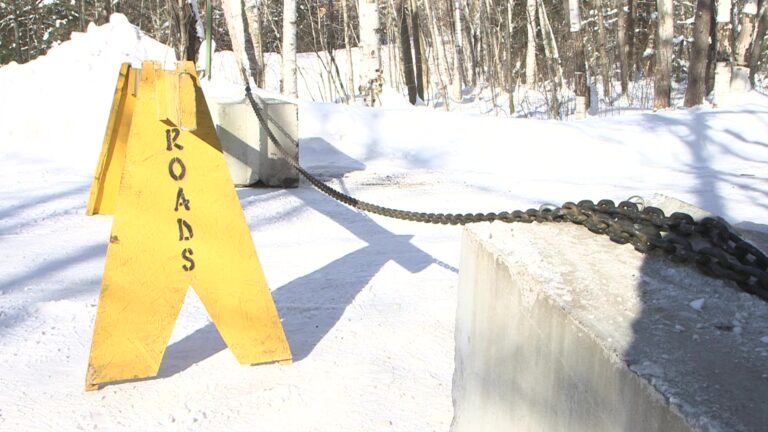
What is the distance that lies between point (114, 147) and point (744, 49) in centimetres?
1266

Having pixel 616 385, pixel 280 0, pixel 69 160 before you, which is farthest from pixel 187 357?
pixel 280 0

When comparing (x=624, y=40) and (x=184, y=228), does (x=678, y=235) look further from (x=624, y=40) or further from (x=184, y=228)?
(x=624, y=40)

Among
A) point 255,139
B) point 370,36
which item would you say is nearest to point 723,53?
point 370,36

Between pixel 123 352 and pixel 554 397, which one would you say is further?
A: pixel 123 352

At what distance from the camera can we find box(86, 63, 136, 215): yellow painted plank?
5.39 m

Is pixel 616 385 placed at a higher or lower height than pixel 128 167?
lower

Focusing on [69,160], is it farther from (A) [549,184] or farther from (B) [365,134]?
(A) [549,184]

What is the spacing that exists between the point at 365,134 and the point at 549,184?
110 inches

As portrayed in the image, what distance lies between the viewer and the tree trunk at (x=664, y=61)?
18609mm

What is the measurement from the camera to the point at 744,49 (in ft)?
46.8

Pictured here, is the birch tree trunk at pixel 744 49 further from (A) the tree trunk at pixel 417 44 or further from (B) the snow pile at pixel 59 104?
(B) the snow pile at pixel 59 104

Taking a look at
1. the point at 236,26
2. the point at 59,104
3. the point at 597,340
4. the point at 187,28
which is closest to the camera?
the point at 597,340

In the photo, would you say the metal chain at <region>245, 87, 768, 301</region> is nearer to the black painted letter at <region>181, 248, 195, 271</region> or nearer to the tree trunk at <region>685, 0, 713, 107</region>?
the black painted letter at <region>181, 248, 195, 271</region>

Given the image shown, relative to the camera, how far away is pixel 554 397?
1704mm
